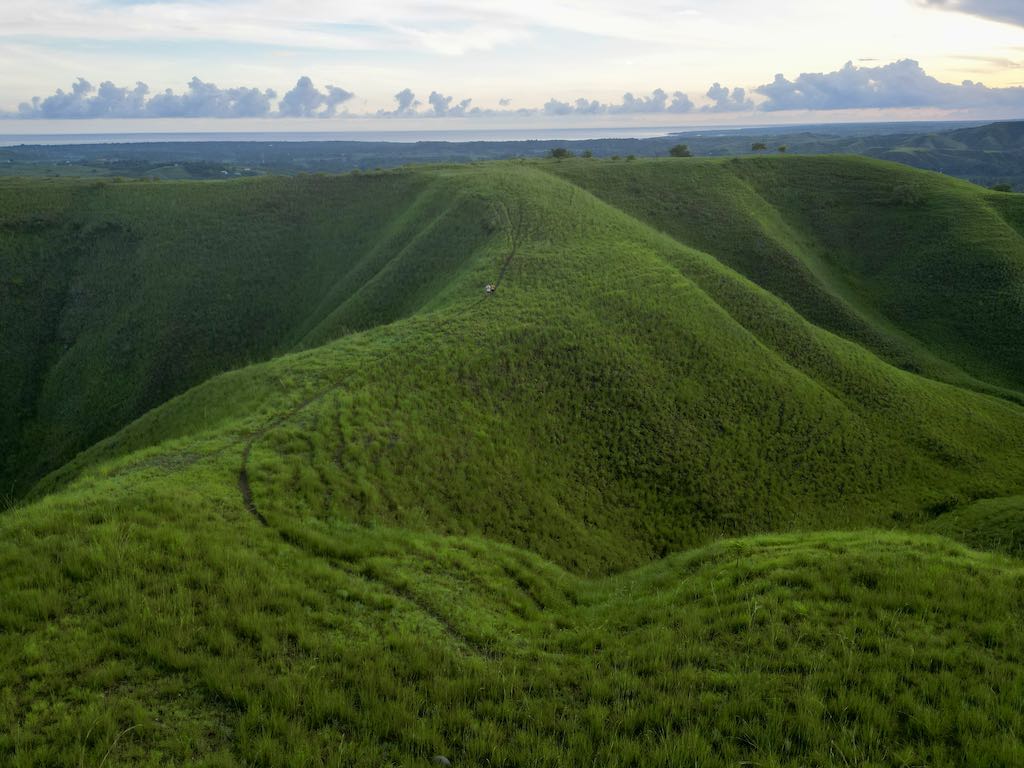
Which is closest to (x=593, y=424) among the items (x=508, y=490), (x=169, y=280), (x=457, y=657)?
(x=508, y=490)

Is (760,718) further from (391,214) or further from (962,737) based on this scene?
(391,214)

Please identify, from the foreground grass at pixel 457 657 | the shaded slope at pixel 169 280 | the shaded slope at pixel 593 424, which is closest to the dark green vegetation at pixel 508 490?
the foreground grass at pixel 457 657

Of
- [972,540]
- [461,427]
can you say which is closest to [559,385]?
[461,427]

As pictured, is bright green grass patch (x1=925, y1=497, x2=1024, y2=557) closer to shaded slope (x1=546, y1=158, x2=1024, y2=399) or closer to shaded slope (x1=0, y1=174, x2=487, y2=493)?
shaded slope (x1=546, y1=158, x2=1024, y2=399)

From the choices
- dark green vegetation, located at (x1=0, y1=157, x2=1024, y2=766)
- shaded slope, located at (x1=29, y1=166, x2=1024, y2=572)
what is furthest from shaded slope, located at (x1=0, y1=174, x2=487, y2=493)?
shaded slope, located at (x1=29, y1=166, x2=1024, y2=572)

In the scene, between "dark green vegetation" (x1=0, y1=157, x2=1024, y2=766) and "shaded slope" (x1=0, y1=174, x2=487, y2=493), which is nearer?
"dark green vegetation" (x1=0, y1=157, x2=1024, y2=766)

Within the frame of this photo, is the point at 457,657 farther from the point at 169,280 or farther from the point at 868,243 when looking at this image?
the point at 868,243

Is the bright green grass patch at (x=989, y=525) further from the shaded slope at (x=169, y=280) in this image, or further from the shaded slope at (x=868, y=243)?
the shaded slope at (x=169, y=280)
